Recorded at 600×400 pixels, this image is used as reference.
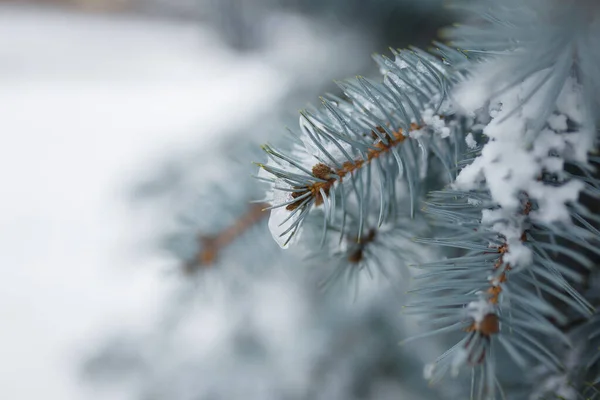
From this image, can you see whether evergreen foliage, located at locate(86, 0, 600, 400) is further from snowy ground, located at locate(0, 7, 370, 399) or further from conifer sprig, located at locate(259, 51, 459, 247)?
snowy ground, located at locate(0, 7, 370, 399)

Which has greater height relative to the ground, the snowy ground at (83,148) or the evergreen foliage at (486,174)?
the snowy ground at (83,148)

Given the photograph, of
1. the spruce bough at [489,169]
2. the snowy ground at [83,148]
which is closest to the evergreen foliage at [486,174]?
the spruce bough at [489,169]

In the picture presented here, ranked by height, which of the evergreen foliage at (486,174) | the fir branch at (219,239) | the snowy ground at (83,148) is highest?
the snowy ground at (83,148)

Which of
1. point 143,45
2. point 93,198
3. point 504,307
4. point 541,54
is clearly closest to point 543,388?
point 504,307

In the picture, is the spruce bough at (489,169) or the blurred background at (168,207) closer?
the spruce bough at (489,169)

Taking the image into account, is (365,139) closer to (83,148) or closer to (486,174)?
(486,174)

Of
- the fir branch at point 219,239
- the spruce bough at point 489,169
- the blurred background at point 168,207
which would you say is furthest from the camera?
the blurred background at point 168,207

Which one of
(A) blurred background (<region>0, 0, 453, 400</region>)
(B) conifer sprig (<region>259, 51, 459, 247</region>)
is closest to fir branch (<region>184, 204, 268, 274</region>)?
(A) blurred background (<region>0, 0, 453, 400</region>)

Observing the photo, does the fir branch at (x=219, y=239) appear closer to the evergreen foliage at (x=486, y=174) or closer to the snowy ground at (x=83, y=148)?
the evergreen foliage at (x=486, y=174)

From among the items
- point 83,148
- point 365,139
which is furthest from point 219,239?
point 83,148
